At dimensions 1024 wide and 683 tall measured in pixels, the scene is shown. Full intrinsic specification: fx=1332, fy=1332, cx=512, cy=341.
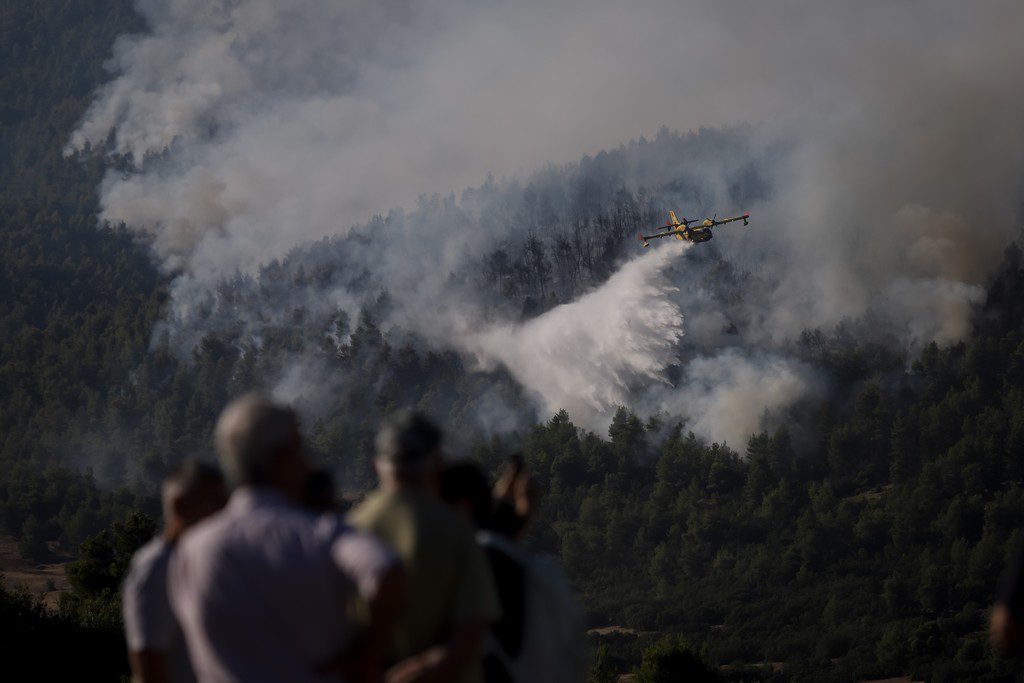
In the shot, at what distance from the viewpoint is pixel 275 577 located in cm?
586

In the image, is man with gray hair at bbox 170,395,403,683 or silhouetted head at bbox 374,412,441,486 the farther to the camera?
silhouetted head at bbox 374,412,441,486

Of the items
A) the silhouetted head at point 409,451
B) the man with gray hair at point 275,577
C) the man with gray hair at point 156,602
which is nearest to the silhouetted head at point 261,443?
the man with gray hair at point 275,577

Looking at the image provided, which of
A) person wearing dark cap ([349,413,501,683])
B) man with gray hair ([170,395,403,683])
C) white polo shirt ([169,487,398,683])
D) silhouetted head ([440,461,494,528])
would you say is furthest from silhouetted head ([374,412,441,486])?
silhouetted head ([440,461,494,528])

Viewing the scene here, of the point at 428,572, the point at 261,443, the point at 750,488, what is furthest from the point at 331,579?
the point at 750,488

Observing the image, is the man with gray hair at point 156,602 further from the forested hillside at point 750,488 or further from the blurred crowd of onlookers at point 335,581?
the forested hillside at point 750,488

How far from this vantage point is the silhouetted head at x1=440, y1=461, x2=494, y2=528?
26.5ft

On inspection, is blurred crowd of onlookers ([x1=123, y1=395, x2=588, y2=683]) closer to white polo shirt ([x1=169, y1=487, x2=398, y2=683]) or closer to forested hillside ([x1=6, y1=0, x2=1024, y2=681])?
white polo shirt ([x1=169, y1=487, x2=398, y2=683])

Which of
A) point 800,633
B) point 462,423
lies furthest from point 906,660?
point 462,423

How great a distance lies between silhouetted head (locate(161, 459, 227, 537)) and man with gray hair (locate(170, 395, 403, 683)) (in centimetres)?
181

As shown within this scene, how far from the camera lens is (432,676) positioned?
254 inches

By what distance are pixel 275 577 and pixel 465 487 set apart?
2404 mm

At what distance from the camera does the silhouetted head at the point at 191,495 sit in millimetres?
8008

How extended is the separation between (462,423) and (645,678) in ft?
418

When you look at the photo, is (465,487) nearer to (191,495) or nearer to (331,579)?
(191,495)
